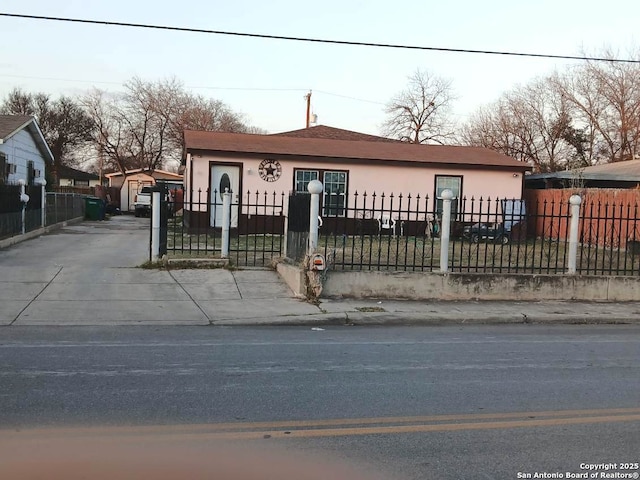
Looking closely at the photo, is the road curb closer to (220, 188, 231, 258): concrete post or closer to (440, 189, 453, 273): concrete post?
(440, 189, 453, 273): concrete post

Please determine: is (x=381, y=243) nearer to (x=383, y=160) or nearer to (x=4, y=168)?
(x=383, y=160)

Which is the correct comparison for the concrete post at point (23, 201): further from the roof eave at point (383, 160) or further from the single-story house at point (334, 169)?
the roof eave at point (383, 160)

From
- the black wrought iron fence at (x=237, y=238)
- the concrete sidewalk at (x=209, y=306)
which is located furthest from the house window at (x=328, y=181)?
the concrete sidewalk at (x=209, y=306)

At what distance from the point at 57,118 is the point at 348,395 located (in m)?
53.1

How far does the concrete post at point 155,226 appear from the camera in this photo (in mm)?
12961

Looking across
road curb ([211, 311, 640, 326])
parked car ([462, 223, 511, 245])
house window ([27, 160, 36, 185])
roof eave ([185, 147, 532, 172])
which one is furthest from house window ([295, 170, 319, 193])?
house window ([27, 160, 36, 185])

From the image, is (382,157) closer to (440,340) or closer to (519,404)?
(440,340)

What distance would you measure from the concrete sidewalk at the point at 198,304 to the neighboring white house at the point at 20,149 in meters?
9.40

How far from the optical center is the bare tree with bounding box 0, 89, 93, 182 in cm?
5181

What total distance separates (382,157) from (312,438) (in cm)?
1806

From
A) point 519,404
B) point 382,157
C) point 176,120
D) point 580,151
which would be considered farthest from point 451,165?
point 176,120

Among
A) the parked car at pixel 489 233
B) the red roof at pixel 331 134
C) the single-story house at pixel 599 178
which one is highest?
the red roof at pixel 331 134

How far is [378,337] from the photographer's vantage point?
8.38 m

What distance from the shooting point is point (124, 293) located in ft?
35.0
